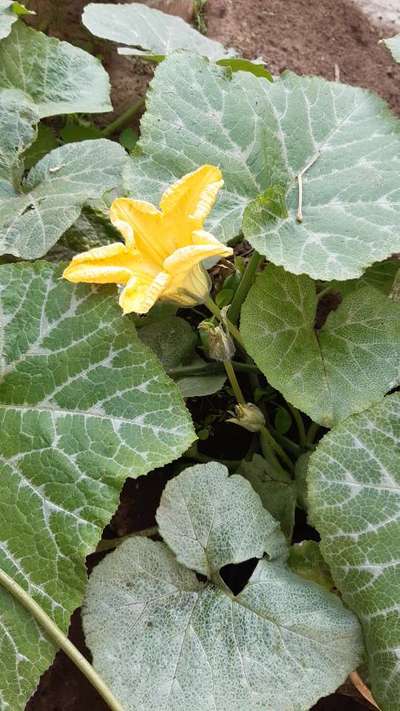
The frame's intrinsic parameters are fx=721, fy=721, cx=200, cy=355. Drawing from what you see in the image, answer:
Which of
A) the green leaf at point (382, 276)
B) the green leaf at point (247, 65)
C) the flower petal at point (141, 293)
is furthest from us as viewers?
the green leaf at point (247, 65)

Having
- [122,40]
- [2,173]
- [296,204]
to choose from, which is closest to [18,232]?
[2,173]

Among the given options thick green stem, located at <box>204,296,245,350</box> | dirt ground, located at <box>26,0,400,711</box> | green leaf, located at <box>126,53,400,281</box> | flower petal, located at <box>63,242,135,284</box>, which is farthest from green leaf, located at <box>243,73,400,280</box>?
dirt ground, located at <box>26,0,400,711</box>

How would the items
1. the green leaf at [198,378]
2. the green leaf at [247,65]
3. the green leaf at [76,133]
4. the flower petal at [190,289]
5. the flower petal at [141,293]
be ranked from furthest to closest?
the green leaf at [76,133] < the green leaf at [247,65] < the green leaf at [198,378] < the flower petal at [190,289] < the flower petal at [141,293]

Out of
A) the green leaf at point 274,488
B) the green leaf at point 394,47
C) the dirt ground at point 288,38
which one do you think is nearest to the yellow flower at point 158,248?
the green leaf at point 274,488

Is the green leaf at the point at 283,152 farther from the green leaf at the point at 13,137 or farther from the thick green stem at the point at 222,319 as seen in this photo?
the green leaf at the point at 13,137

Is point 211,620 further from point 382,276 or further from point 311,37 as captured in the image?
point 311,37

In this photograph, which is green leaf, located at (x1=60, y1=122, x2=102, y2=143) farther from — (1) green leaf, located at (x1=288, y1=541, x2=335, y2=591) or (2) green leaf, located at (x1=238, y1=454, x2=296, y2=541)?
(1) green leaf, located at (x1=288, y1=541, x2=335, y2=591)

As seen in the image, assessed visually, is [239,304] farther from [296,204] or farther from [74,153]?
[74,153]
